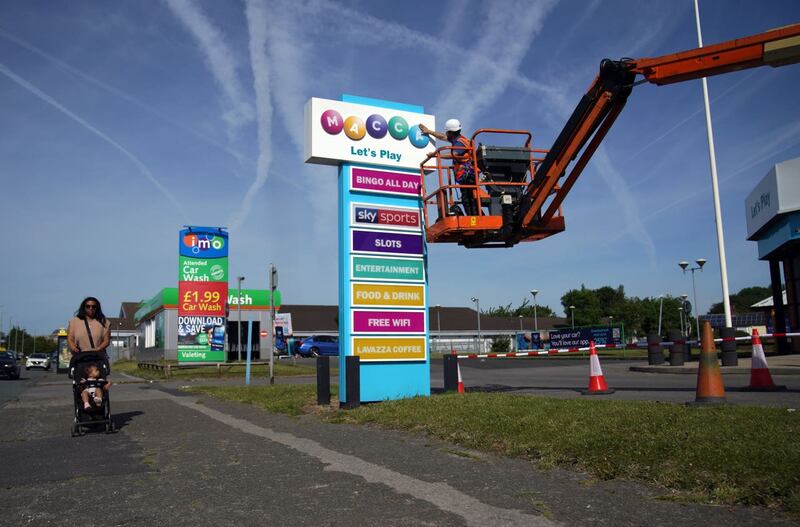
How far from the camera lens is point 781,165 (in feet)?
86.4

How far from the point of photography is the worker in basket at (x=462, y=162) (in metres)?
11.8

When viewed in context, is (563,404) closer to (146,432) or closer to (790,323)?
(146,432)

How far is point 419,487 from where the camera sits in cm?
524

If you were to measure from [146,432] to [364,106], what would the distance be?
22.1 ft

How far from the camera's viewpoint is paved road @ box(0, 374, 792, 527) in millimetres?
4383

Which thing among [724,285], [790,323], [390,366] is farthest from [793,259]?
[390,366]

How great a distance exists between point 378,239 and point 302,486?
6.84 metres

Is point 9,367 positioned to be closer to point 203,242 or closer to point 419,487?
point 203,242

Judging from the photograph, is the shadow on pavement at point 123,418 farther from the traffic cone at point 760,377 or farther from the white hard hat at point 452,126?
the traffic cone at point 760,377

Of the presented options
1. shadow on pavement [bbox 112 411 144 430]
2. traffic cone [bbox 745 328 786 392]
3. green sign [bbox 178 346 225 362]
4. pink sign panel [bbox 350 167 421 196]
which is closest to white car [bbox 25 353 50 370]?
green sign [bbox 178 346 225 362]

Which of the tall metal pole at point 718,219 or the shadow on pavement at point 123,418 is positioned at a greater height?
the tall metal pole at point 718,219

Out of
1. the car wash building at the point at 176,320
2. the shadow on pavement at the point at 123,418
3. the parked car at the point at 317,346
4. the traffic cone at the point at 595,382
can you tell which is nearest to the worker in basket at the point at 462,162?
the traffic cone at the point at 595,382

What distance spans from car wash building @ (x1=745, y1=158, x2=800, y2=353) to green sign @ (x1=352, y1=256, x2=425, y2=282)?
68.4ft

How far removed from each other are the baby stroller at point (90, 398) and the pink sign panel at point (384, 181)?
5.07 m
